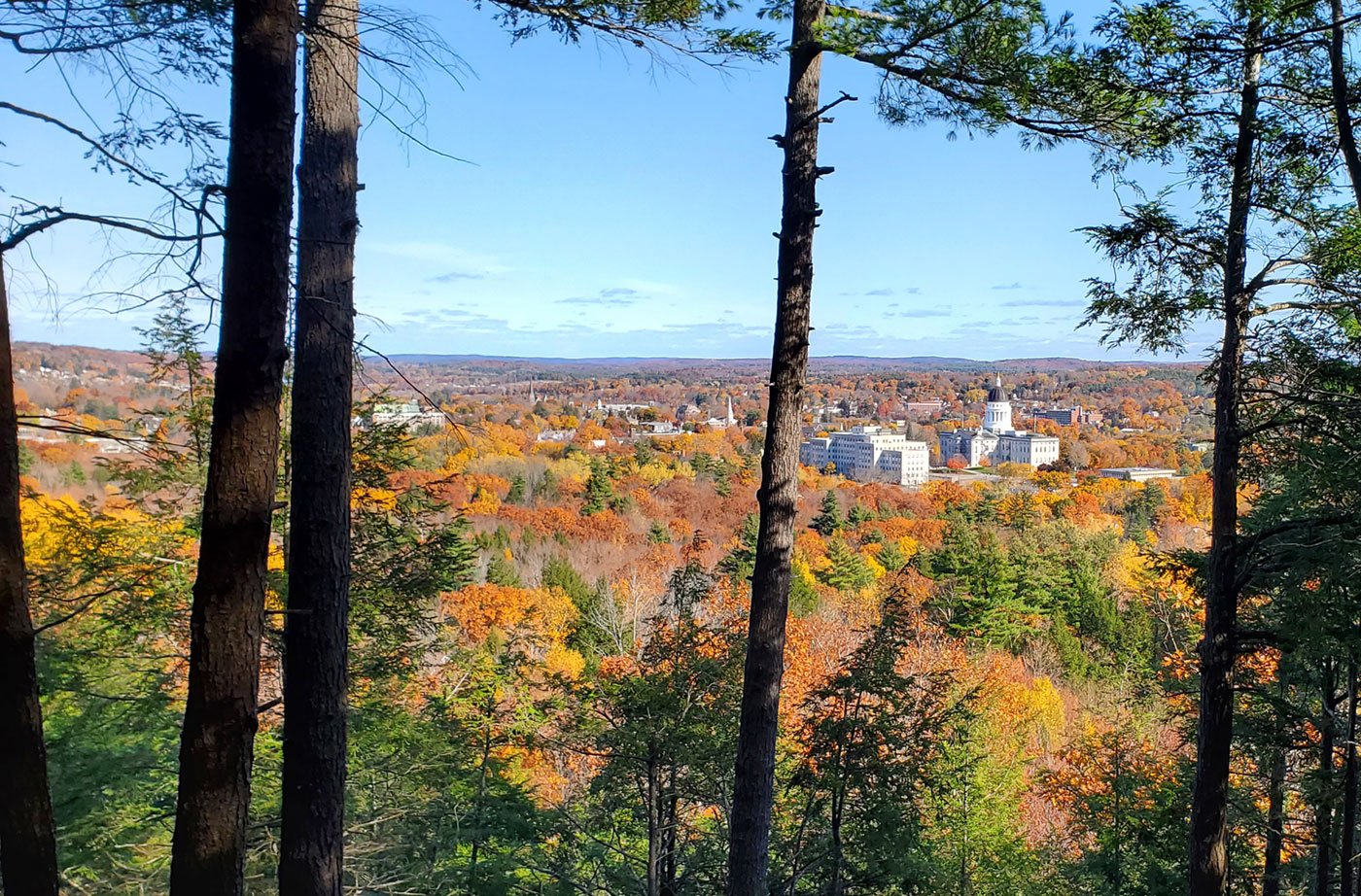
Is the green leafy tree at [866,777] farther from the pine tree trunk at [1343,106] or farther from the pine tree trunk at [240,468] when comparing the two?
the pine tree trunk at [240,468]

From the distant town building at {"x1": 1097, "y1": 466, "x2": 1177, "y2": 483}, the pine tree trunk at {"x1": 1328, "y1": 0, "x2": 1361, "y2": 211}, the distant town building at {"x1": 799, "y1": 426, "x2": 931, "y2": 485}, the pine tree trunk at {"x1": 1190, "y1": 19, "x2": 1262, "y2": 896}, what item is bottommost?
the distant town building at {"x1": 799, "y1": 426, "x2": 931, "y2": 485}

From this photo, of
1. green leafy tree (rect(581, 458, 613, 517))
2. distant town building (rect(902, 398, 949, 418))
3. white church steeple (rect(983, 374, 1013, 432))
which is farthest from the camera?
distant town building (rect(902, 398, 949, 418))

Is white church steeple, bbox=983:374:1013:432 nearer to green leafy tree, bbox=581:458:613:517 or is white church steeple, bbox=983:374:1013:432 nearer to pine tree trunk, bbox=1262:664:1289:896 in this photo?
green leafy tree, bbox=581:458:613:517

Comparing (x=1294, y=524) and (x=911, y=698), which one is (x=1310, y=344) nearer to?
(x=1294, y=524)

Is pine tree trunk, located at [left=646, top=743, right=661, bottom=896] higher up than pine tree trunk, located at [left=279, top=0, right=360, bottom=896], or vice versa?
pine tree trunk, located at [left=279, top=0, right=360, bottom=896]

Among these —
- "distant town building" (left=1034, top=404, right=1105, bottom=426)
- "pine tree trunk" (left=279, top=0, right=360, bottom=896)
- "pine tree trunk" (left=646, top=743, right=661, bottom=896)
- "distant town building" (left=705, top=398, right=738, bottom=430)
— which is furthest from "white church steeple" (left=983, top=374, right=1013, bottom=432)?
"pine tree trunk" (left=279, top=0, right=360, bottom=896)

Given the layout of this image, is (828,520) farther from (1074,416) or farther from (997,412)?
(997,412)
